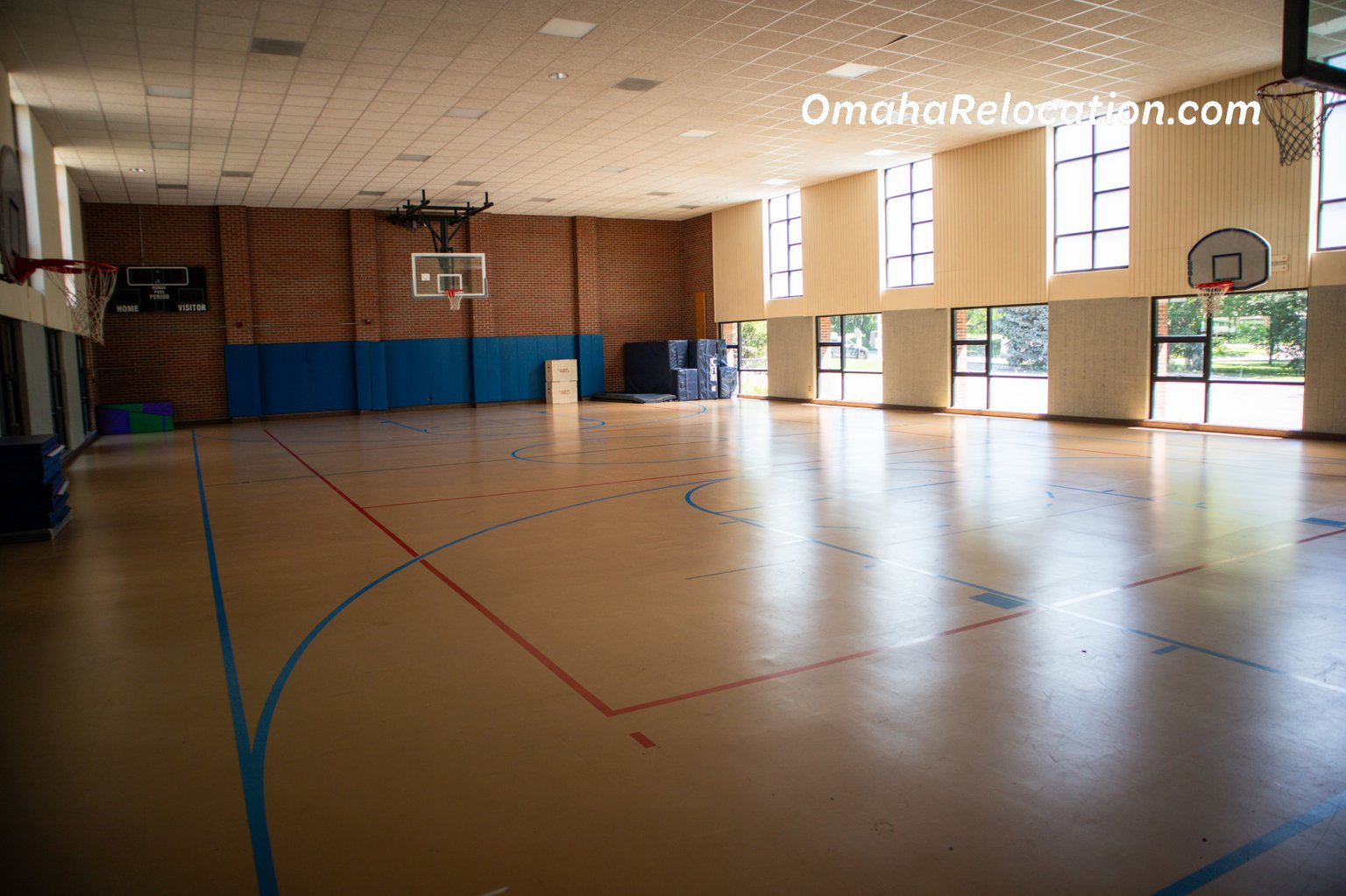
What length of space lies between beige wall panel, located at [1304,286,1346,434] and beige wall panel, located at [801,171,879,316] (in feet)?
28.2

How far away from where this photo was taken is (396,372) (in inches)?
929

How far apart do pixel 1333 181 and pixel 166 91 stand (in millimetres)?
15605

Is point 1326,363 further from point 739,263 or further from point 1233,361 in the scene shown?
point 739,263

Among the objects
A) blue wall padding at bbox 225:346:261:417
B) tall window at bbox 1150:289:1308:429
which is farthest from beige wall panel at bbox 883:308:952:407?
blue wall padding at bbox 225:346:261:417

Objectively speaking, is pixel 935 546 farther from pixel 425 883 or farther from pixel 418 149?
pixel 418 149

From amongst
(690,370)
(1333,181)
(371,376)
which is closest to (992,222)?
(1333,181)

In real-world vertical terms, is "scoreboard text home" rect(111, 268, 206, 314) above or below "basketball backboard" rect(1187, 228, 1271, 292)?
above

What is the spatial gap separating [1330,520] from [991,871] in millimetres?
6384

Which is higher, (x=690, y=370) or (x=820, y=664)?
(x=690, y=370)

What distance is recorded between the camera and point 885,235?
1952 centimetres

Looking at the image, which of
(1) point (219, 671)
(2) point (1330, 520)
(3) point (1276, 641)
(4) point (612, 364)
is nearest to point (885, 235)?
(4) point (612, 364)

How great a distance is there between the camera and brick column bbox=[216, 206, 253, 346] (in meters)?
21.0

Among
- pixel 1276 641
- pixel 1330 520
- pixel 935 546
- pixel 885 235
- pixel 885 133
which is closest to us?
pixel 1276 641

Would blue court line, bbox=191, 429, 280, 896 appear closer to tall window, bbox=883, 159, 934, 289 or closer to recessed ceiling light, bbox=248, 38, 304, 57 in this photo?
recessed ceiling light, bbox=248, 38, 304, 57
